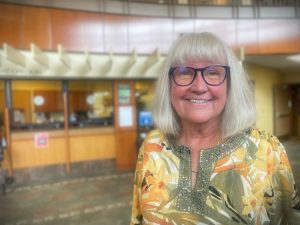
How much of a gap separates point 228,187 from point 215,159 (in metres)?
0.10

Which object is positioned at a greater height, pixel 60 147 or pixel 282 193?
pixel 282 193

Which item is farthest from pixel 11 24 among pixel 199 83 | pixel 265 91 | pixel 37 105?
pixel 265 91

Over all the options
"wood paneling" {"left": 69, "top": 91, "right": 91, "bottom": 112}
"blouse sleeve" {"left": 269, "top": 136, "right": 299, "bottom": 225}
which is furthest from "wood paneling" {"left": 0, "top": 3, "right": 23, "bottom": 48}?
"blouse sleeve" {"left": 269, "top": 136, "right": 299, "bottom": 225}

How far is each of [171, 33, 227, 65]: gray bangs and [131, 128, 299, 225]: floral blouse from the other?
0.99 feet

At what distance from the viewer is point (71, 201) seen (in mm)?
4621

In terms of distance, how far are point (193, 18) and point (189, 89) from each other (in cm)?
656

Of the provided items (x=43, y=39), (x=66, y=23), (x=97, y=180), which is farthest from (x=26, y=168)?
(x=66, y=23)

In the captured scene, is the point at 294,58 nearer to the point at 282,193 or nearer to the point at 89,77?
the point at 89,77

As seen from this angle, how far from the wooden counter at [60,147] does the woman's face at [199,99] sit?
5.63m

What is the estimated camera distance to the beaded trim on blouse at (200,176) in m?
0.97

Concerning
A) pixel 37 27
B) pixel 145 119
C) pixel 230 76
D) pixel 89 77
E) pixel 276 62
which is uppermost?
pixel 37 27

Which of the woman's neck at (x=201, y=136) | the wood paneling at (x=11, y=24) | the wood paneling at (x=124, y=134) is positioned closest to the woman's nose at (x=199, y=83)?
the woman's neck at (x=201, y=136)

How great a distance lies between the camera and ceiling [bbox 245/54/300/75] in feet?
26.4

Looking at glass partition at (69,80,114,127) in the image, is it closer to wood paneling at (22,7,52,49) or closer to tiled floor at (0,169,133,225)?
wood paneling at (22,7,52,49)
